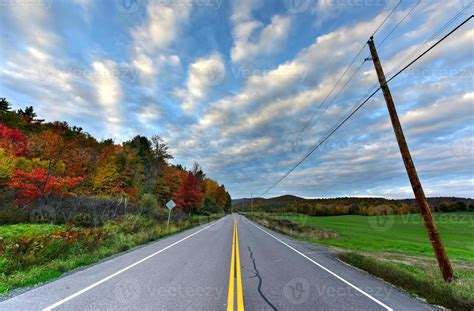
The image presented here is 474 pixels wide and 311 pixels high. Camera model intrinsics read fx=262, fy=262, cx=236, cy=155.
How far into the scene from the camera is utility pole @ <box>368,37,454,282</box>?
8.22 metres

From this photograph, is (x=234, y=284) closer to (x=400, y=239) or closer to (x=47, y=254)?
(x=47, y=254)

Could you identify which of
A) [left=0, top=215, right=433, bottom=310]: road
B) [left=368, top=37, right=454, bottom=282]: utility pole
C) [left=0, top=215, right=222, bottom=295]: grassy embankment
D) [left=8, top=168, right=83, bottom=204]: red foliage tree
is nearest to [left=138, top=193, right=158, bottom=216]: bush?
[left=8, top=168, right=83, bottom=204]: red foliage tree

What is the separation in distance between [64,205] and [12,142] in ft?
43.7

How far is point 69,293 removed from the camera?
6.00 metres

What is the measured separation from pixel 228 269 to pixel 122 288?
142 inches

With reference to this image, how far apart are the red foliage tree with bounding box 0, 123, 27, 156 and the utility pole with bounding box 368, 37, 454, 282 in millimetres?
35302

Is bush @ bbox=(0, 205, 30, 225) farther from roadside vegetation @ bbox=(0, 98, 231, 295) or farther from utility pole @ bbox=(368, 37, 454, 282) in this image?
utility pole @ bbox=(368, 37, 454, 282)

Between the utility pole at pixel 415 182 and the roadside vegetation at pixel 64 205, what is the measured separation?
1183 cm

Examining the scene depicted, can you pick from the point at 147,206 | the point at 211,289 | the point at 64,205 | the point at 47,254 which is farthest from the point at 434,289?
the point at 147,206

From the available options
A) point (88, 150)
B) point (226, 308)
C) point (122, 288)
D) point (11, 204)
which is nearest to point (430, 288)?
point (226, 308)

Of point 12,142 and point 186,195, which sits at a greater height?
point 12,142

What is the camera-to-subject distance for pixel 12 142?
31.2 meters

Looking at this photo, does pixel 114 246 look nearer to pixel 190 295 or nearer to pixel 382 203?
pixel 190 295

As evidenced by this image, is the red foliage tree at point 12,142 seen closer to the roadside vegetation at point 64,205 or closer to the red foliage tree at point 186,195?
the roadside vegetation at point 64,205
